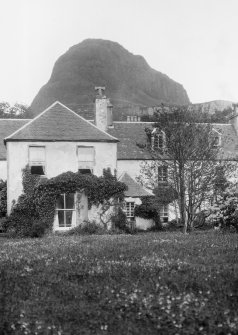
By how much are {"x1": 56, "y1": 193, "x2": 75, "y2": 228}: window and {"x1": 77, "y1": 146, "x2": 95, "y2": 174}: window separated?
2.46 metres

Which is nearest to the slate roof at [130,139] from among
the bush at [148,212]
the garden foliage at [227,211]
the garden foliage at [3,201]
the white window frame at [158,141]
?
the bush at [148,212]

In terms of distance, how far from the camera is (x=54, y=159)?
116 feet

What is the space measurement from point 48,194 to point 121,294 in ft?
80.4

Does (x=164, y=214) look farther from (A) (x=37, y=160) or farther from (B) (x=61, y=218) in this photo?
(A) (x=37, y=160)

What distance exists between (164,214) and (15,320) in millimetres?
38715

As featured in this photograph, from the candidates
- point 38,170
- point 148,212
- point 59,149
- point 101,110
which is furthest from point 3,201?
point 101,110

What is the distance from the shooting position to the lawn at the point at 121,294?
7.77m

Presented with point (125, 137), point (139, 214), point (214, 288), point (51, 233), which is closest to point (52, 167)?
point (51, 233)

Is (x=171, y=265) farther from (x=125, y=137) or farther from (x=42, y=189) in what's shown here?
(x=125, y=137)

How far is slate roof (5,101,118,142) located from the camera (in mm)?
35156

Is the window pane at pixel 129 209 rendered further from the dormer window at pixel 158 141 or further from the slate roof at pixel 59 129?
the slate roof at pixel 59 129

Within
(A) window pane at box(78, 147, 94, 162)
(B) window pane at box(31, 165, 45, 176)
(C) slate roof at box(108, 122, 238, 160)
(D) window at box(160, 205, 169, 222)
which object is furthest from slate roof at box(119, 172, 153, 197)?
(B) window pane at box(31, 165, 45, 176)

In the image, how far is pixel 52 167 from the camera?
3522cm

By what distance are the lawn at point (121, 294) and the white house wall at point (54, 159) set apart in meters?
21.4
